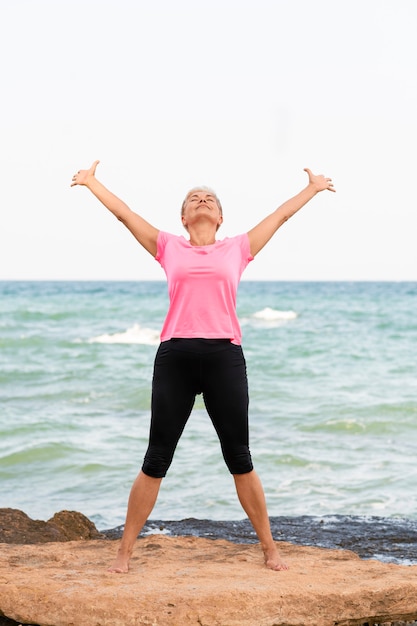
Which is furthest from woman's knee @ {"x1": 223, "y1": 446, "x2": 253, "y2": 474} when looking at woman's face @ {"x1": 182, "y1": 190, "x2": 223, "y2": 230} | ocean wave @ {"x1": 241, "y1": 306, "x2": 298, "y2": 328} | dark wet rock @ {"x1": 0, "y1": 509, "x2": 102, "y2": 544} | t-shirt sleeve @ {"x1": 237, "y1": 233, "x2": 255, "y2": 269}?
ocean wave @ {"x1": 241, "y1": 306, "x2": 298, "y2": 328}

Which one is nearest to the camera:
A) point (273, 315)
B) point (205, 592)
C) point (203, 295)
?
point (205, 592)

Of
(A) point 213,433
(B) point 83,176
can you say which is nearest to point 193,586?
(B) point 83,176

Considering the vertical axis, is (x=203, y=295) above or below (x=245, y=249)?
below

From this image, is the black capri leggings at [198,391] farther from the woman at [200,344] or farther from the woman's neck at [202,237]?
the woman's neck at [202,237]

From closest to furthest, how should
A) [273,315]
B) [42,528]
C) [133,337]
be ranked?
[42,528], [133,337], [273,315]

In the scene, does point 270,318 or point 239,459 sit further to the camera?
point 270,318

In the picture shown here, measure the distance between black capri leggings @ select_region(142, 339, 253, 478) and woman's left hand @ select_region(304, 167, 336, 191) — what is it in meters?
1.06

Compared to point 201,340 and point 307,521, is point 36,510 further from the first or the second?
point 201,340

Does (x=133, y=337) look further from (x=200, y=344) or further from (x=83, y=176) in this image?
(x=200, y=344)

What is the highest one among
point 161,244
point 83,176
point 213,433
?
point 83,176

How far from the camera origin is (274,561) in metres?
4.68

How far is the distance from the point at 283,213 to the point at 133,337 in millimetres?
25080

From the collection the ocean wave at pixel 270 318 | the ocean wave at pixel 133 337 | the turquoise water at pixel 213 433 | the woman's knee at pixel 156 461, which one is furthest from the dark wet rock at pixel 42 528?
the ocean wave at pixel 270 318

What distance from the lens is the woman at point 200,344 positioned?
4.37 meters
